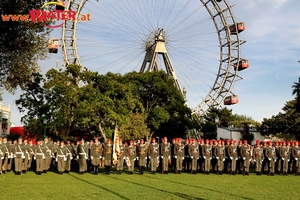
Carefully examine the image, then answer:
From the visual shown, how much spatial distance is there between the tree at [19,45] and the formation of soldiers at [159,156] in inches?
124

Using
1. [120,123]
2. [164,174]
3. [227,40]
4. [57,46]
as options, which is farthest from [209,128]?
[164,174]

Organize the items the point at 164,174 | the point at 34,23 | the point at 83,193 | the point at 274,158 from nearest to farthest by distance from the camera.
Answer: the point at 83,193
the point at 34,23
the point at 164,174
the point at 274,158

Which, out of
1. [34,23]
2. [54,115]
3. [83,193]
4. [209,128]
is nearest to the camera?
[83,193]

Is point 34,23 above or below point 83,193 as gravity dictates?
above

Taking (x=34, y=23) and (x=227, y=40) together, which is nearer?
(x=34, y=23)

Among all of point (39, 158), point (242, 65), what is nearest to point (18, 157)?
point (39, 158)

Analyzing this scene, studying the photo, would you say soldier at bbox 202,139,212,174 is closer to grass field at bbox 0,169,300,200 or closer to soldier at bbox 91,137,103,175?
grass field at bbox 0,169,300,200

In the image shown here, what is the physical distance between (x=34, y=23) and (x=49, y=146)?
5.85 meters

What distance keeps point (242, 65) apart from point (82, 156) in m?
26.2

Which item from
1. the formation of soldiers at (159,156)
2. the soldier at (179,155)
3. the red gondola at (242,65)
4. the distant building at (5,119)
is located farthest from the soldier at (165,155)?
the distant building at (5,119)

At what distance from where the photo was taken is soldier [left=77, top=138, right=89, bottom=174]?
1599cm

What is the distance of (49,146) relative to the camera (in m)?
17.0

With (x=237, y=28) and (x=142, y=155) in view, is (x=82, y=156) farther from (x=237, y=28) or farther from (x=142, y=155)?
(x=237, y=28)

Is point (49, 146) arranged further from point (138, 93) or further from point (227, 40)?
point (227, 40)
